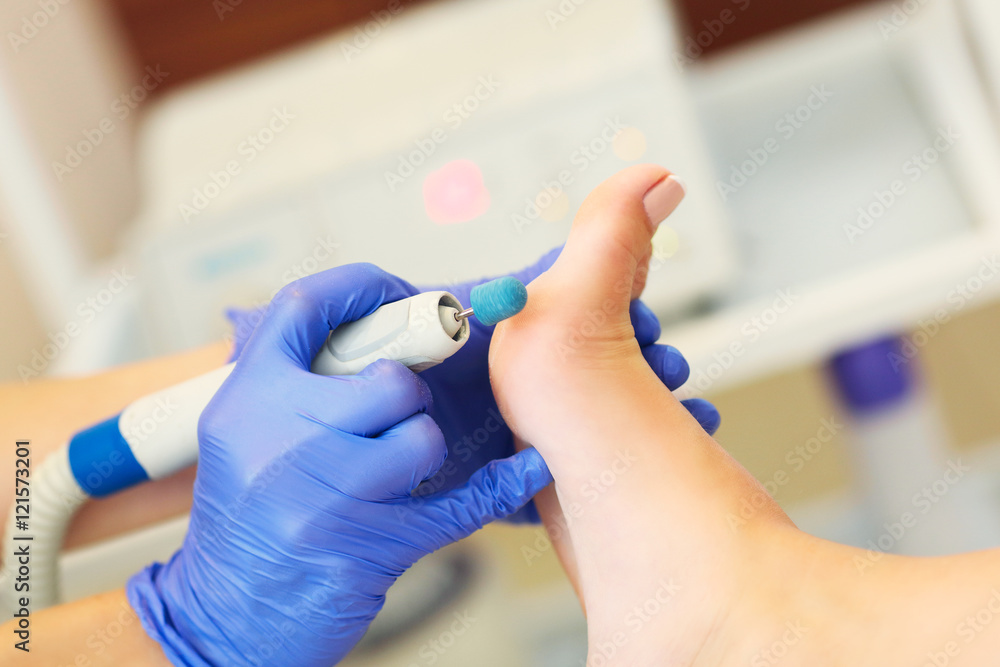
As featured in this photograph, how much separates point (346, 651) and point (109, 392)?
0.41 m

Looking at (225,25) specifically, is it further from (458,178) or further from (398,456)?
(398,456)

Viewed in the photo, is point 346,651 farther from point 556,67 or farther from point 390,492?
point 556,67

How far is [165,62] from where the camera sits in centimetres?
158

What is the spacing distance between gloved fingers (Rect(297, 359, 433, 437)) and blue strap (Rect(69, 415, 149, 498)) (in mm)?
194

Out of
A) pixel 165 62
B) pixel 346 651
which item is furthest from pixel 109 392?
pixel 165 62

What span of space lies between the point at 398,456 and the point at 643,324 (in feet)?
0.86

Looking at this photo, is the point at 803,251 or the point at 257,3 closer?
the point at 803,251

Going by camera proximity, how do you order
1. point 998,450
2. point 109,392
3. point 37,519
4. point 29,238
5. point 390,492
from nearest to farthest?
point 390,492 < point 37,519 < point 109,392 < point 29,238 < point 998,450

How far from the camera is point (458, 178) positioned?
40.9 inches

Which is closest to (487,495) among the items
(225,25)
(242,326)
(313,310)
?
(313,310)

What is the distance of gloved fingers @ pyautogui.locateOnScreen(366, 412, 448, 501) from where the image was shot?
21.1 inches

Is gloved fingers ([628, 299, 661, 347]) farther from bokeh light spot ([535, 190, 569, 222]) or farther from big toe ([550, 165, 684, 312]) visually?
bokeh light spot ([535, 190, 569, 222])

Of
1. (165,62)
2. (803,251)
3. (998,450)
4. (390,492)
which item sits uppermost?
(165,62)

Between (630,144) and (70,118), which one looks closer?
(630,144)
